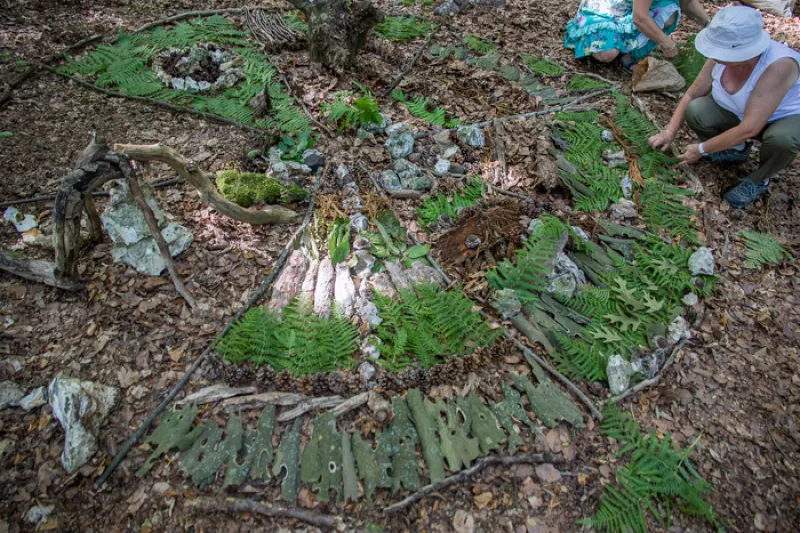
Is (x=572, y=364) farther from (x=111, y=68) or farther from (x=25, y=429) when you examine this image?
(x=111, y=68)

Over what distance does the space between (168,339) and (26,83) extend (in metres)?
3.50

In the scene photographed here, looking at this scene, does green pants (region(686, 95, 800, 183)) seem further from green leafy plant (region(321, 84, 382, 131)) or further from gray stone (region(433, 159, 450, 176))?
green leafy plant (region(321, 84, 382, 131))

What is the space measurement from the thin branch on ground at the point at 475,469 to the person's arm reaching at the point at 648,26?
4.62 metres

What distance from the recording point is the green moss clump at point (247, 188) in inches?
127

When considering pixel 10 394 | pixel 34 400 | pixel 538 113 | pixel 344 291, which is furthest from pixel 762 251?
pixel 10 394

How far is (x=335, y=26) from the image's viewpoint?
450 cm

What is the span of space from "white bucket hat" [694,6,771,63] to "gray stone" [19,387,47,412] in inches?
194

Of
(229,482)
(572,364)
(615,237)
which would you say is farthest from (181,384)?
(615,237)

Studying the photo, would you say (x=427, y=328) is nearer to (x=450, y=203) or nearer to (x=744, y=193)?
(x=450, y=203)

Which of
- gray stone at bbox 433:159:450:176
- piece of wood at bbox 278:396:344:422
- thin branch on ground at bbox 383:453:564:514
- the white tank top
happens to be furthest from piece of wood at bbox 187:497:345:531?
the white tank top

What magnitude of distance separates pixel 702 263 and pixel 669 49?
2.88 m

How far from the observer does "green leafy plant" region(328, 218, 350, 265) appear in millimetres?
3117

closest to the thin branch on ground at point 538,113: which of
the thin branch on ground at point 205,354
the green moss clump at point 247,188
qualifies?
the thin branch on ground at point 205,354

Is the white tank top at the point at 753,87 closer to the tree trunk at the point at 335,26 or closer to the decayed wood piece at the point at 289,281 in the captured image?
the tree trunk at the point at 335,26
